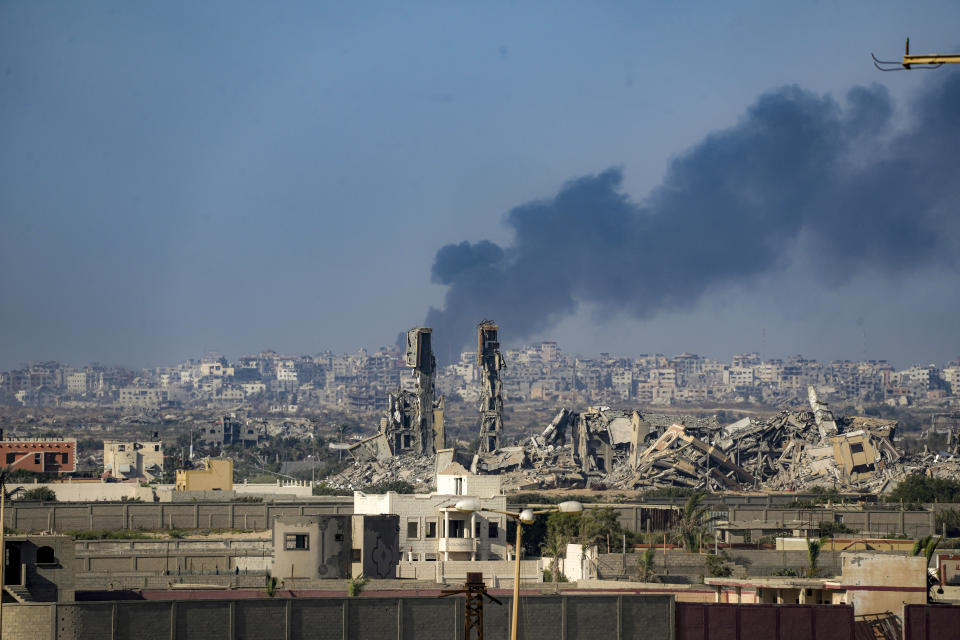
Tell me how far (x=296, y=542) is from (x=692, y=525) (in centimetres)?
3965

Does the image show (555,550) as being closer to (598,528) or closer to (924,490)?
(598,528)

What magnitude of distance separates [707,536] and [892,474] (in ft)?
292

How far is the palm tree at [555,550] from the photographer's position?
294 ft

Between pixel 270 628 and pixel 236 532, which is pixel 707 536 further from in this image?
pixel 270 628

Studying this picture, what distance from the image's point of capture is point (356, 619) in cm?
5734

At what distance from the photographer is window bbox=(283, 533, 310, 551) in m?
89.4

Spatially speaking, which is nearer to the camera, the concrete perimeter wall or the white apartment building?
the white apartment building

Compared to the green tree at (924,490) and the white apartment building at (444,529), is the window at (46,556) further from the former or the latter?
the green tree at (924,490)

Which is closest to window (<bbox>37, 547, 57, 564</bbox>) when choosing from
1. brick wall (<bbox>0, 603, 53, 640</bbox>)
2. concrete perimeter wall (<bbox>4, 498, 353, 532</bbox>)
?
brick wall (<bbox>0, 603, 53, 640</bbox>)

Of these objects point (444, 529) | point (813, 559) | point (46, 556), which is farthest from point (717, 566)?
point (46, 556)

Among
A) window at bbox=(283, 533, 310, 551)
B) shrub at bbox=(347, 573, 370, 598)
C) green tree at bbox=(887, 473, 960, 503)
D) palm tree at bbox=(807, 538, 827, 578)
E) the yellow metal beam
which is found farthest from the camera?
green tree at bbox=(887, 473, 960, 503)

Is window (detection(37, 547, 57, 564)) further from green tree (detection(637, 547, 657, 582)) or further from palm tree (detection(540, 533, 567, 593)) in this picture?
green tree (detection(637, 547, 657, 582))

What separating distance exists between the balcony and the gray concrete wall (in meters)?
47.6

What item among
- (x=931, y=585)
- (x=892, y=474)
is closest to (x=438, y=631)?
(x=931, y=585)
